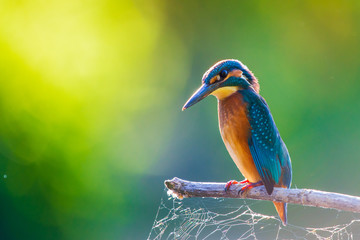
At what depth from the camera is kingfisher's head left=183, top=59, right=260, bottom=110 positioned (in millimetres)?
1733

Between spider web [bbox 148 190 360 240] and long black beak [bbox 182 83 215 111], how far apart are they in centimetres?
36

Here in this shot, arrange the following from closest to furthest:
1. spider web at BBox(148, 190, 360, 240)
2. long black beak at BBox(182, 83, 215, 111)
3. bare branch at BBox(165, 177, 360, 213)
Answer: bare branch at BBox(165, 177, 360, 213) → long black beak at BBox(182, 83, 215, 111) → spider web at BBox(148, 190, 360, 240)

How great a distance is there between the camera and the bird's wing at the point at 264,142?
68.2 inches

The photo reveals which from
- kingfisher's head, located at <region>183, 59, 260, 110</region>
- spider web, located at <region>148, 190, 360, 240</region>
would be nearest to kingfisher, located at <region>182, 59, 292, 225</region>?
kingfisher's head, located at <region>183, 59, 260, 110</region>

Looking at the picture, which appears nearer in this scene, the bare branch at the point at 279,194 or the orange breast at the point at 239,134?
the bare branch at the point at 279,194

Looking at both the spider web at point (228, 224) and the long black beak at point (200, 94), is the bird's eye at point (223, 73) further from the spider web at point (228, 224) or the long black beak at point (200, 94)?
the spider web at point (228, 224)

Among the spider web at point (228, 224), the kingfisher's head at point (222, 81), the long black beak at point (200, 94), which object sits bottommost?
the spider web at point (228, 224)

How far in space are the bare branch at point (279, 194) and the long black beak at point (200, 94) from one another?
0.98 ft

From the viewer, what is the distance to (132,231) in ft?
10.4

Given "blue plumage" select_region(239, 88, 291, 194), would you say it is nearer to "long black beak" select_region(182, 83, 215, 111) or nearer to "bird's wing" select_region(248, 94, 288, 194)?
"bird's wing" select_region(248, 94, 288, 194)

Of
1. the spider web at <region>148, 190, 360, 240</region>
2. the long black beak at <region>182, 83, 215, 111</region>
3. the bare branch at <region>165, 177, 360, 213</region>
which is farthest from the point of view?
the spider web at <region>148, 190, 360, 240</region>

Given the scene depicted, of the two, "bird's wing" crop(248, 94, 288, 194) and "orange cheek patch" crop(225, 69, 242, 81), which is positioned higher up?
"orange cheek patch" crop(225, 69, 242, 81)

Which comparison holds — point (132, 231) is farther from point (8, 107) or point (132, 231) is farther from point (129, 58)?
point (129, 58)

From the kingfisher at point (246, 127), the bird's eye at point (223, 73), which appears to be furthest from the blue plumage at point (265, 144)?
the bird's eye at point (223, 73)
